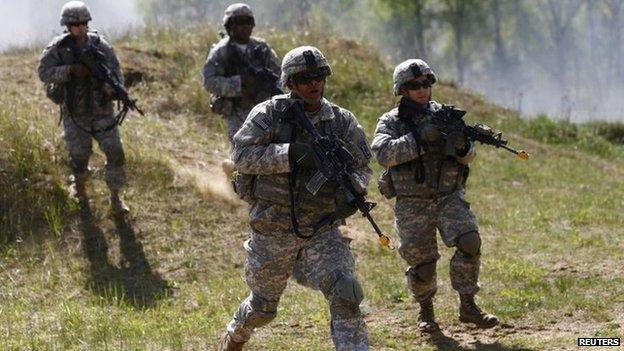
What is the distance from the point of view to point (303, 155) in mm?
4711

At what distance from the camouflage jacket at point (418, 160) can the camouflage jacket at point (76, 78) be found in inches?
143

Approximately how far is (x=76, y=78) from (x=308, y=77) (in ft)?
14.2

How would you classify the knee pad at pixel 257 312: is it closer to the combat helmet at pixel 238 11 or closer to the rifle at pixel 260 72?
the rifle at pixel 260 72

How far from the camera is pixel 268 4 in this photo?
37750 millimetres

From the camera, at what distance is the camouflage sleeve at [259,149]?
4742 millimetres

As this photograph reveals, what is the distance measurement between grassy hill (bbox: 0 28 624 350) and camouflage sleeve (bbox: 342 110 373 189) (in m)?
1.46

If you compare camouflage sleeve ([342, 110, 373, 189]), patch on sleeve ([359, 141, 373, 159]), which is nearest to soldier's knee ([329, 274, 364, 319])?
camouflage sleeve ([342, 110, 373, 189])

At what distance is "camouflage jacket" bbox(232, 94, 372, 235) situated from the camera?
4.88 m

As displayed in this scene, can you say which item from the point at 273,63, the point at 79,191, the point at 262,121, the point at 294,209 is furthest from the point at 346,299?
the point at 79,191

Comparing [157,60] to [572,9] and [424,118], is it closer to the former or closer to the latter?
[424,118]

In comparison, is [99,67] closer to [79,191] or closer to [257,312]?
[79,191]

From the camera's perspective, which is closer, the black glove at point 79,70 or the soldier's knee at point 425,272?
the soldier's knee at point 425,272

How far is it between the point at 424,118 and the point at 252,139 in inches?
57.2

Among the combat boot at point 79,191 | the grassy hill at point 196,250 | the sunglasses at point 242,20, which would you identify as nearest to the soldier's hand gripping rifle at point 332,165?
the grassy hill at point 196,250
